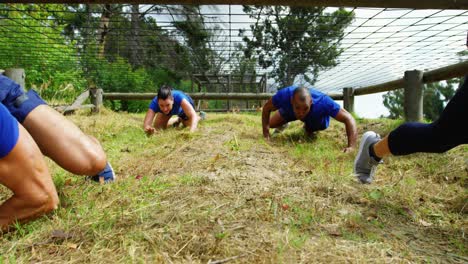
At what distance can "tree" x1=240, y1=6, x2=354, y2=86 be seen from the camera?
4398 mm

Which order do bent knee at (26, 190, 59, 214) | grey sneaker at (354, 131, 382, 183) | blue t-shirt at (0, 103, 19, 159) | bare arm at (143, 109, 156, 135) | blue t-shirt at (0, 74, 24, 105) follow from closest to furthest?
blue t-shirt at (0, 103, 19, 159), bent knee at (26, 190, 59, 214), blue t-shirt at (0, 74, 24, 105), grey sneaker at (354, 131, 382, 183), bare arm at (143, 109, 156, 135)

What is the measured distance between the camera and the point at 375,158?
7.59 feet

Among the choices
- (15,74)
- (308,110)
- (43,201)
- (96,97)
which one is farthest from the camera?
(96,97)

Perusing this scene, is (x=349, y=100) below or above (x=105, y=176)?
above

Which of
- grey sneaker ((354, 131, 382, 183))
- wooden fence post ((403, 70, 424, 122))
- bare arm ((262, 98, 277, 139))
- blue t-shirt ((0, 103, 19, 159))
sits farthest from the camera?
bare arm ((262, 98, 277, 139))

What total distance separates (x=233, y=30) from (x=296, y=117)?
1445 millimetres

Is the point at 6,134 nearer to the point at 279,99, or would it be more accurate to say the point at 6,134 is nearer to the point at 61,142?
the point at 61,142

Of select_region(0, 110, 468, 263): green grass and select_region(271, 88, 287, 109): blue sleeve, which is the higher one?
select_region(271, 88, 287, 109): blue sleeve

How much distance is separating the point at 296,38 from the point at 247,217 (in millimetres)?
4514

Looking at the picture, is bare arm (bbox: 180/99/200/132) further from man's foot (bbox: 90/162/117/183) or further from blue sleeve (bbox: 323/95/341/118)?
man's foot (bbox: 90/162/117/183)

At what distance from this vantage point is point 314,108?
4.47m

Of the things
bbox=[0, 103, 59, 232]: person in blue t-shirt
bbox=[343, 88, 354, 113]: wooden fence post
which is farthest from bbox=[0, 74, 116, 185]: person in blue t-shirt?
bbox=[343, 88, 354, 113]: wooden fence post

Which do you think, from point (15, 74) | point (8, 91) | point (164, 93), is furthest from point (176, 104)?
point (8, 91)

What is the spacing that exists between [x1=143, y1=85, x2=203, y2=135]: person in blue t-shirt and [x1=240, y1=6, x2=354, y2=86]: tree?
1360 mm
